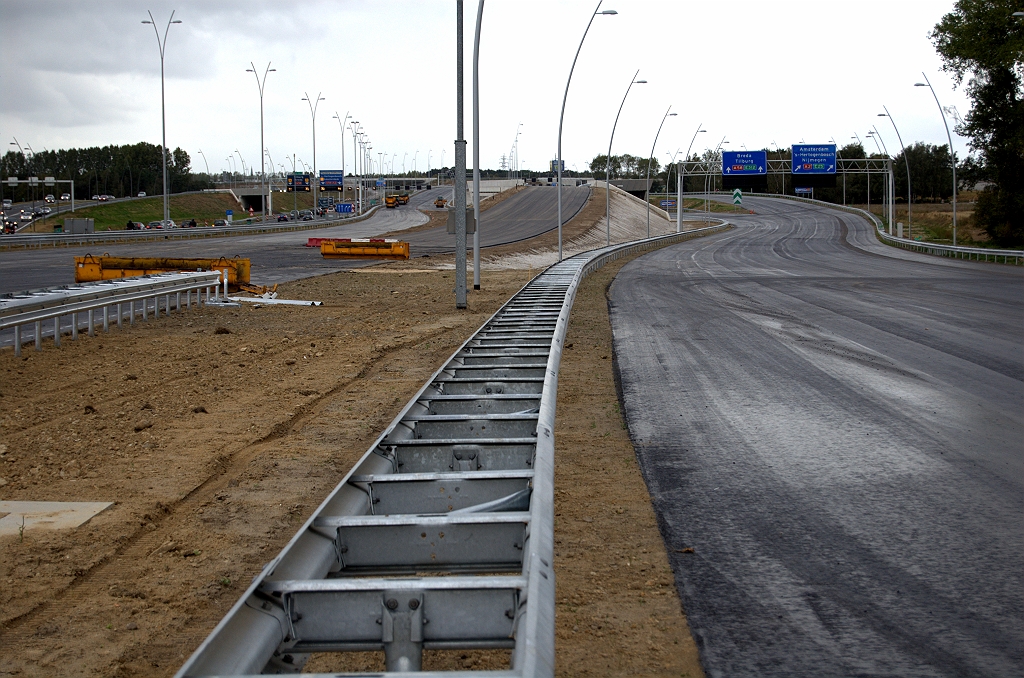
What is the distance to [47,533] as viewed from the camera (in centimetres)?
632

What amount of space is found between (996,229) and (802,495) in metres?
60.9

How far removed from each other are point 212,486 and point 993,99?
63.1 metres

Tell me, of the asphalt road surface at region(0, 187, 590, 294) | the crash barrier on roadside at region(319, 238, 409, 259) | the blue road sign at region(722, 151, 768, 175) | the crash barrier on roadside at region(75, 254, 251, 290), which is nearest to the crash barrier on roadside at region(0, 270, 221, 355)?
the crash barrier on roadside at region(75, 254, 251, 290)

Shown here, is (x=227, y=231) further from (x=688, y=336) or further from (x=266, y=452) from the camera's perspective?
(x=266, y=452)

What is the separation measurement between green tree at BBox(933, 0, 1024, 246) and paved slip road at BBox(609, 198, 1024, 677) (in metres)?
43.5

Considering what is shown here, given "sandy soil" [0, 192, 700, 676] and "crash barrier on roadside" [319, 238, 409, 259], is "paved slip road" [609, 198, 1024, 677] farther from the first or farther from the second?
"crash barrier on roadside" [319, 238, 409, 259]

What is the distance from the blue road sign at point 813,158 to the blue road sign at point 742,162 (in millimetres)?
4308

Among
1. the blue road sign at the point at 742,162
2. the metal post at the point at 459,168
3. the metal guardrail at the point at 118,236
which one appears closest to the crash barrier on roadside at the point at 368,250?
the metal guardrail at the point at 118,236

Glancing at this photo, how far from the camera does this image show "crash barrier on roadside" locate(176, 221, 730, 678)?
3036mm

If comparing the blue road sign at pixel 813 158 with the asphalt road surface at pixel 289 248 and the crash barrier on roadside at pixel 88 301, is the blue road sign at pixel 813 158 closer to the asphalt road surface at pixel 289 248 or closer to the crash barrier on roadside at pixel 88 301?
the asphalt road surface at pixel 289 248

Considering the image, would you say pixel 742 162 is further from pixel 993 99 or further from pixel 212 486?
pixel 212 486

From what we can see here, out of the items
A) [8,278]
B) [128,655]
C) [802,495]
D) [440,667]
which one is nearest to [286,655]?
[440,667]

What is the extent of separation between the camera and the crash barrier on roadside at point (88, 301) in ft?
46.8

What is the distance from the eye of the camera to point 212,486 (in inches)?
299
